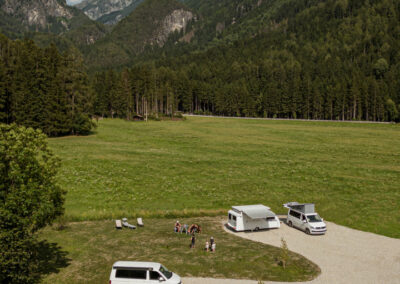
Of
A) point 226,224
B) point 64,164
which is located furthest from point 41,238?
point 64,164

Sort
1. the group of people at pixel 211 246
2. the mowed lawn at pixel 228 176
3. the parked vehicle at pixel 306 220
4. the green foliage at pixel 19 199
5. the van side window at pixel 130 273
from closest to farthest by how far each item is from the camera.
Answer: the green foliage at pixel 19 199
the van side window at pixel 130 273
the group of people at pixel 211 246
the parked vehicle at pixel 306 220
the mowed lawn at pixel 228 176

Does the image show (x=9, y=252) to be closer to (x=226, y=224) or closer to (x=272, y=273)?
(x=272, y=273)

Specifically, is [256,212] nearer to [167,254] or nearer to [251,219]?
[251,219]

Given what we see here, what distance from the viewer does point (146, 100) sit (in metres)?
154

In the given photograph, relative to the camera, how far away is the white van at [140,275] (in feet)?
76.1

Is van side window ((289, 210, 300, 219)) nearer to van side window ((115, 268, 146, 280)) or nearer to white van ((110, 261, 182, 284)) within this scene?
white van ((110, 261, 182, 284))

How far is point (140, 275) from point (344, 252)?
18.1 meters

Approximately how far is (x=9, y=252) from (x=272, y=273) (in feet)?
58.9

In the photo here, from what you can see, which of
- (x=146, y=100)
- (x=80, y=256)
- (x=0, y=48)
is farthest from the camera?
(x=146, y=100)

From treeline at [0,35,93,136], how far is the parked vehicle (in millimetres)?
72081

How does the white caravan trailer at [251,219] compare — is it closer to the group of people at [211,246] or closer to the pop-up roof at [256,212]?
the pop-up roof at [256,212]

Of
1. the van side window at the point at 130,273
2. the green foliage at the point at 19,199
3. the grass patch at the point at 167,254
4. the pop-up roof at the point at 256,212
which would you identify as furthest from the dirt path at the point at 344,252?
the green foliage at the point at 19,199

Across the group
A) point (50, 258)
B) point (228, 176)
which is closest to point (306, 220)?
point (228, 176)

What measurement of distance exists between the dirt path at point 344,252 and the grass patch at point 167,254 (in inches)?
49.4
